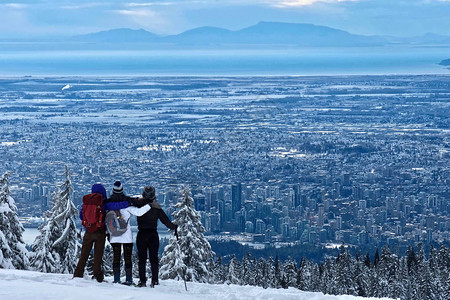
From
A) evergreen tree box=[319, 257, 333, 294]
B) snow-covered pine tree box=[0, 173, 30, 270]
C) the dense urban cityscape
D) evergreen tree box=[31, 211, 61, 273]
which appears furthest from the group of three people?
evergreen tree box=[319, 257, 333, 294]

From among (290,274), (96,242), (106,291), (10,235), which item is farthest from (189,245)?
(290,274)

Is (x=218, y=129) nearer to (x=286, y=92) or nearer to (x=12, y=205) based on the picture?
(x=286, y=92)

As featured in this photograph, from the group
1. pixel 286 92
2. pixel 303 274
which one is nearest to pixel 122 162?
pixel 303 274

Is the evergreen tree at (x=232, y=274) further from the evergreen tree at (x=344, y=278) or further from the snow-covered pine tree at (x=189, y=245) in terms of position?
the snow-covered pine tree at (x=189, y=245)

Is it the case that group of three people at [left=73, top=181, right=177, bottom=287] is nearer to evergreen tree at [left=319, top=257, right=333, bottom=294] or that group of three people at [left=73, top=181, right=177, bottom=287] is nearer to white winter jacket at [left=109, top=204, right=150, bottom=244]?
white winter jacket at [left=109, top=204, right=150, bottom=244]

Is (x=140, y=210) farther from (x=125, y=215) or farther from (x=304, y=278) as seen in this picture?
(x=304, y=278)
